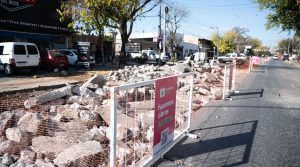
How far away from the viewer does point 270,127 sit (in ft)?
21.9

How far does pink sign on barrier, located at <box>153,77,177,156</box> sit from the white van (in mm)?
14977

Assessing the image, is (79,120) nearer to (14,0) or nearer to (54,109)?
(54,109)

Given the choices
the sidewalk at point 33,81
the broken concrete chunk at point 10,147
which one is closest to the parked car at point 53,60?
the sidewalk at point 33,81

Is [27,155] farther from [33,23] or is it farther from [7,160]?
[33,23]

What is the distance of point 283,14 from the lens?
25.5 meters

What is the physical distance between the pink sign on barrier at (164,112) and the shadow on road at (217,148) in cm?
31

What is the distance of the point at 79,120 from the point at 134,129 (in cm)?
171

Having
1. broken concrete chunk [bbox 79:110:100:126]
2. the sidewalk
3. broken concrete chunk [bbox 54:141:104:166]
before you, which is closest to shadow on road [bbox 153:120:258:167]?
broken concrete chunk [bbox 54:141:104:166]

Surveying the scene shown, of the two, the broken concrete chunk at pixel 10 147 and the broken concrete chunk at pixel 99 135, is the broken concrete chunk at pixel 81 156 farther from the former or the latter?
the broken concrete chunk at pixel 10 147

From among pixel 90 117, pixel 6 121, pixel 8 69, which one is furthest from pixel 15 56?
pixel 90 117

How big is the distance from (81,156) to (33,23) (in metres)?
25.1

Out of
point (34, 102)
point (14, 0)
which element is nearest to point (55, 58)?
point (14, 0)

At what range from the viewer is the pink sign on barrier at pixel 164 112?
4.19 meters

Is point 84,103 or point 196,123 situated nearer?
point 196,123
